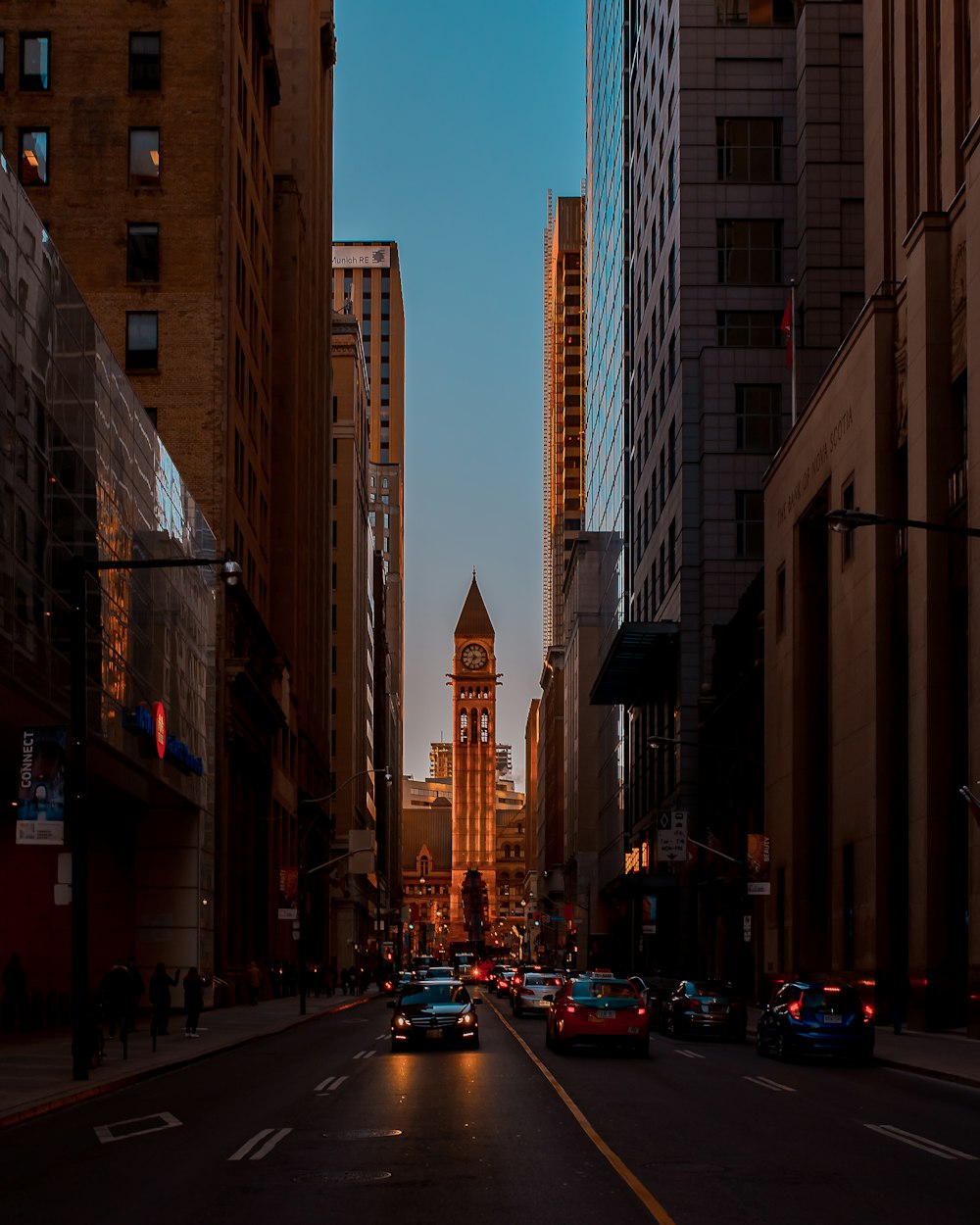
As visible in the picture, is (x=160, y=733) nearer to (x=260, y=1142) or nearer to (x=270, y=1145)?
(x=260, y=1142)

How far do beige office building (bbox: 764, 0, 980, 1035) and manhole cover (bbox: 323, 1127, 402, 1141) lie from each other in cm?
2046

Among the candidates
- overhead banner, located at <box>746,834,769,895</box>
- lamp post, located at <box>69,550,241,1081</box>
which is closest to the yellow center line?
lamp post, located at <box>69,550,241,1081</box>

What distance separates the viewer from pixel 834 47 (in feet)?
243

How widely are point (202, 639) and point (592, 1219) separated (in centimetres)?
4469

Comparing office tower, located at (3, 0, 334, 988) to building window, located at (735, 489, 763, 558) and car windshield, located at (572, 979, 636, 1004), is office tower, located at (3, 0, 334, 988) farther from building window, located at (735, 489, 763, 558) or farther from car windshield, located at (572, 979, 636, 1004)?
car windshield, located at (572, 979, 636, 1004)

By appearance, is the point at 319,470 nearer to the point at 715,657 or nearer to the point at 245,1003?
the point at 715,657

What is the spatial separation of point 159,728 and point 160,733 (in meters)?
0.18

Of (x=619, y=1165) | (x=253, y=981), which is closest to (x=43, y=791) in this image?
(x=619, y=1165)

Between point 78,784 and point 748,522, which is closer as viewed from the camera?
point 78,784

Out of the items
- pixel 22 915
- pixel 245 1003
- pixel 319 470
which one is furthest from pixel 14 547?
pixel 319 470

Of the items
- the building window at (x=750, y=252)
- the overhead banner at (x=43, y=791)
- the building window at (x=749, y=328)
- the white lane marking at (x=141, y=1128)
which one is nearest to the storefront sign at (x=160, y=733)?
the overhead banner at (x=43, y=791)

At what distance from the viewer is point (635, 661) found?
84.2 meters

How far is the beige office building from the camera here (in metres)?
41.3

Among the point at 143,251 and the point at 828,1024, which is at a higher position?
the point at 143,251
